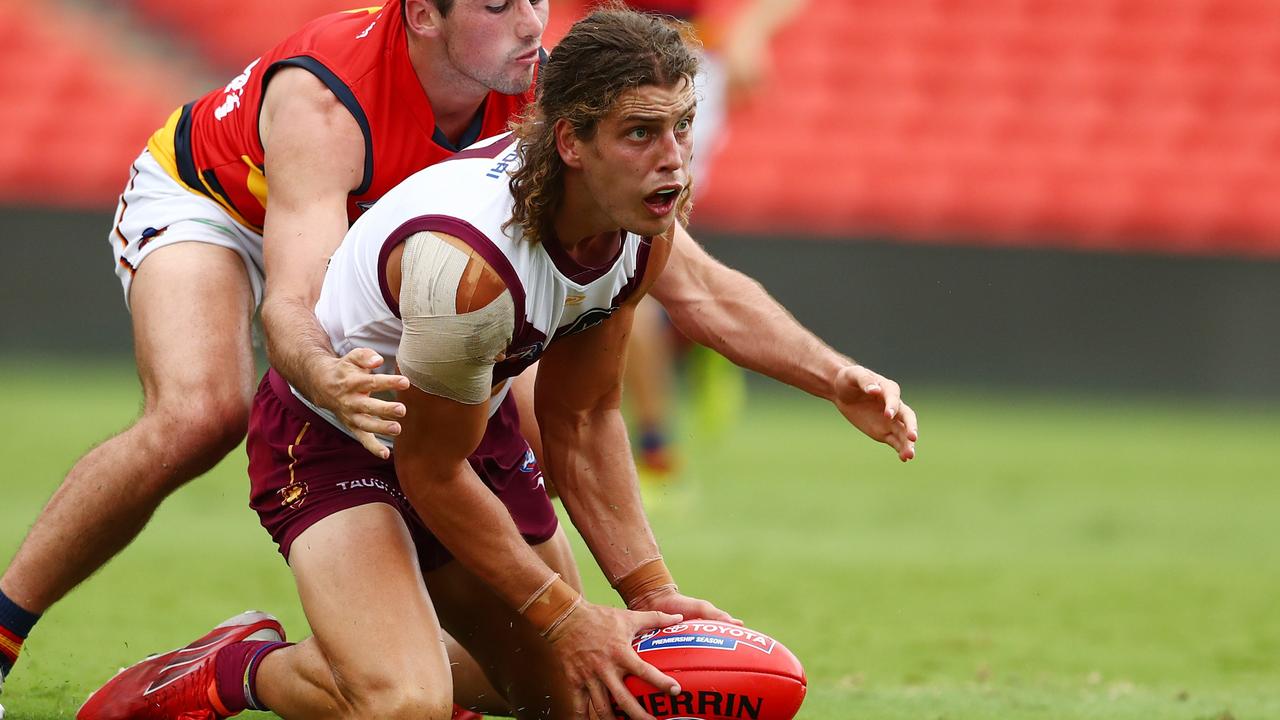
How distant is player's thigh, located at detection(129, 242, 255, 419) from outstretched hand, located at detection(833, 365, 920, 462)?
157 cm

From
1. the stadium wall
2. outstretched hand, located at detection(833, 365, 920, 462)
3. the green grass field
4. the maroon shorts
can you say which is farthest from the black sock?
the stadium wall

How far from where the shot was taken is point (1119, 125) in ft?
49.7

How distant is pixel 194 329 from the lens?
426cm

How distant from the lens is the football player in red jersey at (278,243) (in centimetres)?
399

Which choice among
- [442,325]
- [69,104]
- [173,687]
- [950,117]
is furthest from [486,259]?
[69,104]

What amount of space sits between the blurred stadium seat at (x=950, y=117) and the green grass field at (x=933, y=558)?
220 cm

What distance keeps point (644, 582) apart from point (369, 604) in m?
0.69

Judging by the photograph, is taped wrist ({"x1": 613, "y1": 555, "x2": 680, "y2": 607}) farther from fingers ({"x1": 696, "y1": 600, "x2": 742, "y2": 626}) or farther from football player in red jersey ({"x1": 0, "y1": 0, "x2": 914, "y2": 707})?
football player in red jersey ({"x1": 0, "y1": 0, "x2": 914, "y2": 707})

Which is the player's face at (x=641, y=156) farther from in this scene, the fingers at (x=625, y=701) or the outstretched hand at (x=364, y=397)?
the fingers at (x=625, y=701)

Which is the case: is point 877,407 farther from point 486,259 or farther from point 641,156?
point 486,259

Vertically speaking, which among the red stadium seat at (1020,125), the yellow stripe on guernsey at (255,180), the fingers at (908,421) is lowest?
the fingers at (908,421)

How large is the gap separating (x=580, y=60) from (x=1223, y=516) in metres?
6.40

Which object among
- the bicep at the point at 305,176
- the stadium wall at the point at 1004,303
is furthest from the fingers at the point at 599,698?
the stadium wall at the point at 1004,303

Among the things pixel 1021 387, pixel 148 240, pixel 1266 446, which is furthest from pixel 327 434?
pixel 1021 387
